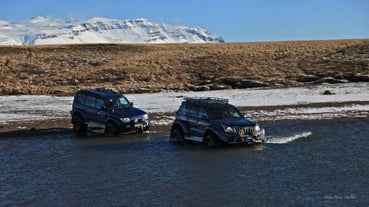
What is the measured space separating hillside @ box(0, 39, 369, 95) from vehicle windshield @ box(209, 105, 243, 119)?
91.8 feet

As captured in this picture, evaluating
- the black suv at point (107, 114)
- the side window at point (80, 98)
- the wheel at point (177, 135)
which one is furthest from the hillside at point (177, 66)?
the wheel at point (177, 135)

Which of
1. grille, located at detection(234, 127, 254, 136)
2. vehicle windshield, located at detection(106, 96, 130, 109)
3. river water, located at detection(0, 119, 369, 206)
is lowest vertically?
river water, located at detection(0, 119, 369, 206)

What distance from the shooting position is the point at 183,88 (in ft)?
171

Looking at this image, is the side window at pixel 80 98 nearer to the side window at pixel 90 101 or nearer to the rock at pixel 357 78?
the side window at pixel 90 101

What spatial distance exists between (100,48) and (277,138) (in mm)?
55088

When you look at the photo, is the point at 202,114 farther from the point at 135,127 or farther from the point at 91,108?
the point at 91,108

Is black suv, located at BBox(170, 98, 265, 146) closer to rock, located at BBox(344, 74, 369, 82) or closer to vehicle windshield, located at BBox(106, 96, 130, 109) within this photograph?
vehicle windshield, located at BBox(106, 96, 130, 109)

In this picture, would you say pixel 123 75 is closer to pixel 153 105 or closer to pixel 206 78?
pixel 206 78

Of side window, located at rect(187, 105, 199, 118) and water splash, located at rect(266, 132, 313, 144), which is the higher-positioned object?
side window, located at rect(187, 105, 199, 118)

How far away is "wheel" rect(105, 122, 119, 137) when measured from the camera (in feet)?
87.0

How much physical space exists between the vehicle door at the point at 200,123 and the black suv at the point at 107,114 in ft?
13.0

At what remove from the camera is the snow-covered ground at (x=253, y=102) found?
33.2 metres

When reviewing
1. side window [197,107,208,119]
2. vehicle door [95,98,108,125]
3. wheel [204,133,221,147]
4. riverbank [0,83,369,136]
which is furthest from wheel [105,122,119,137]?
wheel [204,133,221,147]

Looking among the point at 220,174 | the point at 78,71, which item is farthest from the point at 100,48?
the point at 220,174
